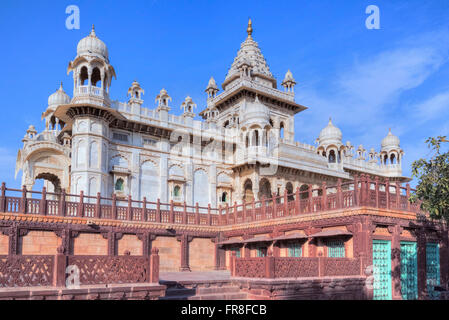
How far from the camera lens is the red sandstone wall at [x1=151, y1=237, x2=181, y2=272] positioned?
2273 centimetres

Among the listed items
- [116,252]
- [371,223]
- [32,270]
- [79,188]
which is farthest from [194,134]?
[32,270]

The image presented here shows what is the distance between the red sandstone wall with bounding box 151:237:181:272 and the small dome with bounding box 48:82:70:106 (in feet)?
51.5

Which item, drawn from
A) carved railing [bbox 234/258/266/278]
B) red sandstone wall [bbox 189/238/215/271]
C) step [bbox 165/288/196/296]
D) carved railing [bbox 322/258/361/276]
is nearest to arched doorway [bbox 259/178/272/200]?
red sandstone wall [bbox 189/238/215/271]

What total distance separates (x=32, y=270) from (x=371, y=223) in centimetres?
1156

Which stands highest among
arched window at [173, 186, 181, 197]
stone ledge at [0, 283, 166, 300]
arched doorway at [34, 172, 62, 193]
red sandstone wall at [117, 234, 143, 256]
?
arched doorway at [34, 172, 62, 193]

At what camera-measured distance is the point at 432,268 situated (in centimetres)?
1828

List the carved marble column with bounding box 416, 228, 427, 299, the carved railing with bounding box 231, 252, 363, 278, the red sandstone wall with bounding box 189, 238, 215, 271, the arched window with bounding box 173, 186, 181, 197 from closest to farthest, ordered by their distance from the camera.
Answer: the carved railing with bounding box 231, 252, 363, 278, the carved marble column with bounding box 416, 228, 427, 299, the red sandstone wall with bounding box 189, 238, 215, 271, the arched window with bounding box 173, 186, 181, 197

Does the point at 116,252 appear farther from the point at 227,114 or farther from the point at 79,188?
the point at 227,114

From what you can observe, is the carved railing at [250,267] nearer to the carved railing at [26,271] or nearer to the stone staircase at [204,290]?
the stone staircase at [204,290]

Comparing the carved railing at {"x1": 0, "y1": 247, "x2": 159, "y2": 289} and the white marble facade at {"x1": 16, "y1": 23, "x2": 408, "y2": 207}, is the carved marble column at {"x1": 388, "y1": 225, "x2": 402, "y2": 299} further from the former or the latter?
the white marble facade at {"x1": 16, "y1": 23, "x2": 408, "y2": 207}

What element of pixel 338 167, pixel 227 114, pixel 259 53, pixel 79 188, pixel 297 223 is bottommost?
pixel 297 223

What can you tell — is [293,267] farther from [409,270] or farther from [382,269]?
[409,270]

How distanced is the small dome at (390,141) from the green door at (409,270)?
87.7ft
